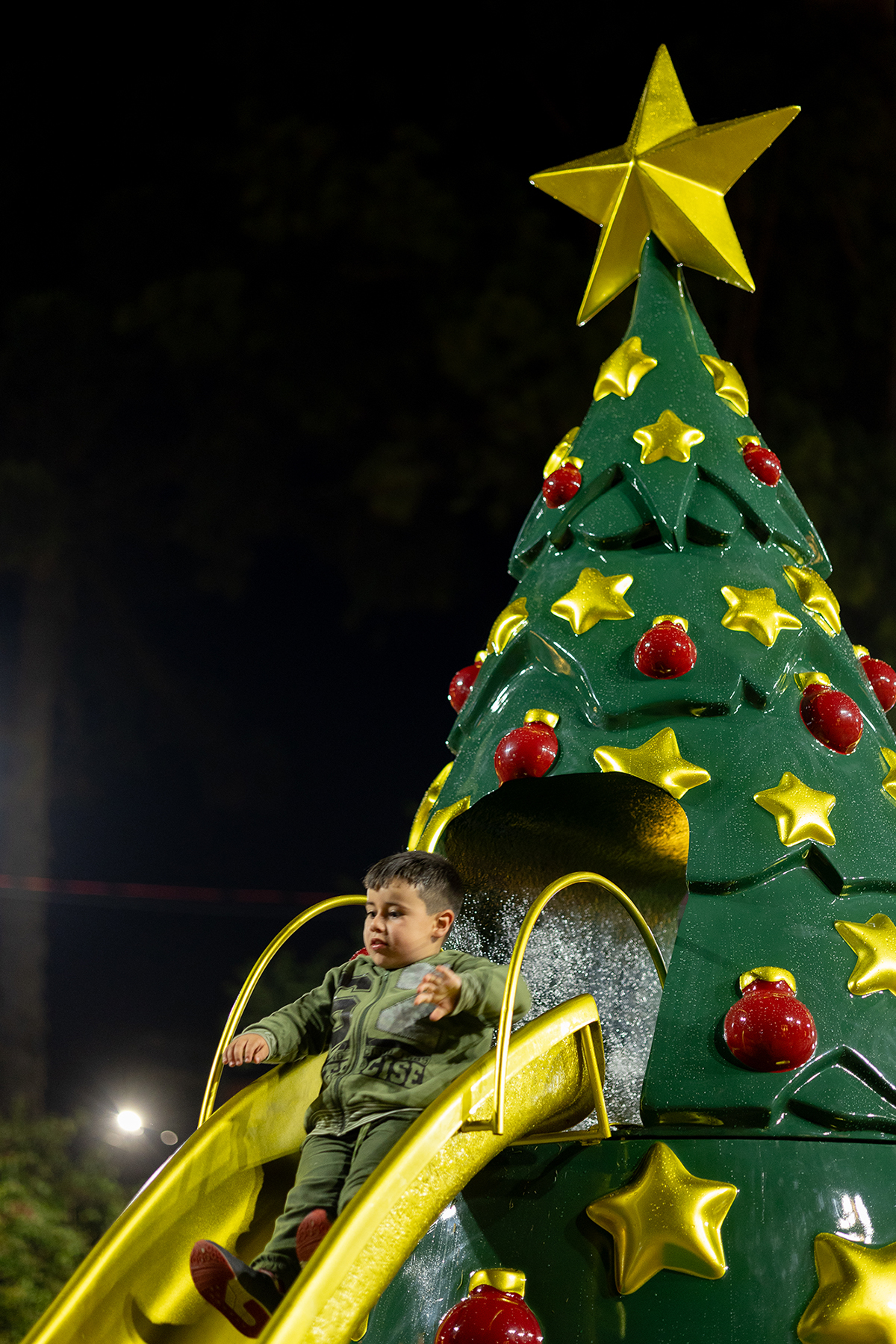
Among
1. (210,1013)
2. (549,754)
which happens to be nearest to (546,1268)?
(549,754)

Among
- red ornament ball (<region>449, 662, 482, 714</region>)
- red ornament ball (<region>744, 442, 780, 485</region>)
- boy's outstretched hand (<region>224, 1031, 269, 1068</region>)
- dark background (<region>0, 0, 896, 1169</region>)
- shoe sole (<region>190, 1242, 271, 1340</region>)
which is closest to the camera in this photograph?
shoe sole (<region>190, 1242, 271, 1340</region>)

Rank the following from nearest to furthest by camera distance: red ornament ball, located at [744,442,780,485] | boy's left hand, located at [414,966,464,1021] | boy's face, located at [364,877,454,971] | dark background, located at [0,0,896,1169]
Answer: boy's left hand, located at [414,966,464,1021] → boy's face, located at [364,877,454,971] → red ornament ball, located at [744,442,780,485] → dark background, located at [0,0,896,1169]

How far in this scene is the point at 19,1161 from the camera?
6.49m

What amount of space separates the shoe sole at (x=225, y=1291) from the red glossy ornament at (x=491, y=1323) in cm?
32

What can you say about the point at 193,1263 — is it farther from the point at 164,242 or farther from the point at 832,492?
the point at 164,242

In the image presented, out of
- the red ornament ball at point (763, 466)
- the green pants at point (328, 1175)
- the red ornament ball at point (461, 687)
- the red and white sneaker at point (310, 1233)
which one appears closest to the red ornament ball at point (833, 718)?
the red ornament ball at point (763, 466)

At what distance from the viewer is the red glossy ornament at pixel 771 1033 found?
7.27 ft

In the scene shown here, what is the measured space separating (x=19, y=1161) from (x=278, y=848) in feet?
12.5

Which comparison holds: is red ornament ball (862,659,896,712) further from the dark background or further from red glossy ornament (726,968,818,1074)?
the dark background

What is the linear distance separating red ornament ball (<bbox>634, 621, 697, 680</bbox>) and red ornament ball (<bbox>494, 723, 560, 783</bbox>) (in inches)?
10.9

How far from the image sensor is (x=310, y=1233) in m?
2.11

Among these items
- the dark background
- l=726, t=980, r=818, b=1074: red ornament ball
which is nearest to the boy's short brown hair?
l=726, t=980, r=818, b=1074: red ornament ball

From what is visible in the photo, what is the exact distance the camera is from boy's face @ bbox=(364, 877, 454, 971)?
242cm

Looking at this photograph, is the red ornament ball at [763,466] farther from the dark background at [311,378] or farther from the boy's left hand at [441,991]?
the dark background at [311,378]
